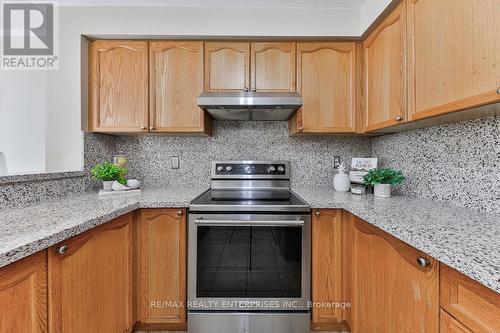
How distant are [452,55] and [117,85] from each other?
204 cm

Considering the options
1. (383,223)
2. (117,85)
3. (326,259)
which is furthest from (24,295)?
(117,85)

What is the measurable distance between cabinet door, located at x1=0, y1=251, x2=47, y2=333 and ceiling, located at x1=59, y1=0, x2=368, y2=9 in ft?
5.75

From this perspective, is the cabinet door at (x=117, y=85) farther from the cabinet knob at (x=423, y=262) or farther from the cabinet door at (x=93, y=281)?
the cabinet knob at (x=423, y=262)

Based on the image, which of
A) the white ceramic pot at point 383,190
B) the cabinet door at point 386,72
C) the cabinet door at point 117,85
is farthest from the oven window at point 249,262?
the cabinet door at point 117,85

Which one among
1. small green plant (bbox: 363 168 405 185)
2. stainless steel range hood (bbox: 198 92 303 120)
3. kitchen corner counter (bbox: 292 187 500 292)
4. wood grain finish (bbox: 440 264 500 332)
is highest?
stainless steel range hood (bbox: 198 92 303 120)

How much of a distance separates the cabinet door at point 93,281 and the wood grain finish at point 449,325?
4.29ft

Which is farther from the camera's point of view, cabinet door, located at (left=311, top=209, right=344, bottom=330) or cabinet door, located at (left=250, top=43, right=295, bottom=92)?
cabinet door, located at (left=250, top=43, right=295, bottom=92)

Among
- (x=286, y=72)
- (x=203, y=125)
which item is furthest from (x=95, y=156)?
(x=286, y=72)

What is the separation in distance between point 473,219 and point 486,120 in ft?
1.64

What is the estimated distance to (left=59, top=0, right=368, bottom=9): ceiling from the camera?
5.87 feet

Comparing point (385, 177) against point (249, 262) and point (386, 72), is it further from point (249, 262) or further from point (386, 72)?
point (249, 262)

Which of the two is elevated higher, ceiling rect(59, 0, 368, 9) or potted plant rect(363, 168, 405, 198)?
ceiling rect(59, 0, 368, 9)

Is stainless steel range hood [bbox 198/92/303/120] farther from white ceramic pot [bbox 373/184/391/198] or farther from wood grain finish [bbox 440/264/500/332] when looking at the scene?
wood grain finish [bbox 440/264/500/332]

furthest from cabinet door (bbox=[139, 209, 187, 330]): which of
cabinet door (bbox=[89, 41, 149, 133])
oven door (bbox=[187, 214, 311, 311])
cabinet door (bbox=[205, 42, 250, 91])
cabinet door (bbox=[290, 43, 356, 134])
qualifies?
cabinet door (bbox=[290, 43, 356, 134])
